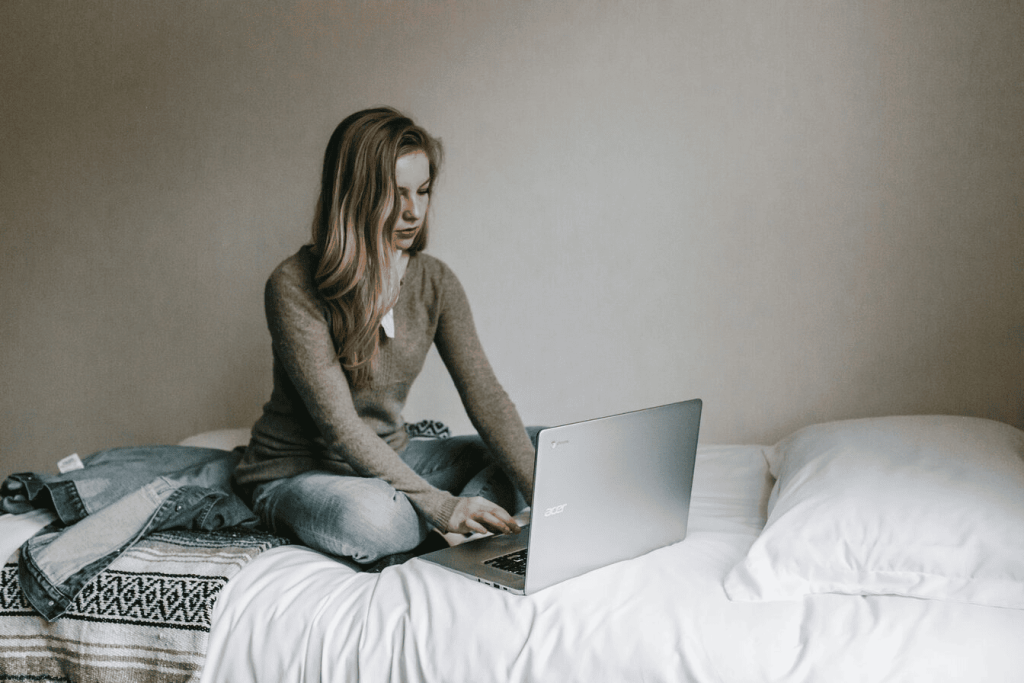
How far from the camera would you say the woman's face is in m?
1.37

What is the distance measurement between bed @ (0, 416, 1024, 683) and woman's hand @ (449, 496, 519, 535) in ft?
0.46

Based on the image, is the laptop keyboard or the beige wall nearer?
the laptop keyboard

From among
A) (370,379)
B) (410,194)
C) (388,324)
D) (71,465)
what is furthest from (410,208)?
(71,465)

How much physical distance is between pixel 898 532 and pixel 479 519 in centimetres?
60

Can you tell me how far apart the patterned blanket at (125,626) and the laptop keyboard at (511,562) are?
37cm

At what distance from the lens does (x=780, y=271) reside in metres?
1.82

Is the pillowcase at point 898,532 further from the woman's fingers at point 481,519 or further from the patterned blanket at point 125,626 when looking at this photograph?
the patterned blanket at point 125,626

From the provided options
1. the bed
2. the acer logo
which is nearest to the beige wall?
the bed

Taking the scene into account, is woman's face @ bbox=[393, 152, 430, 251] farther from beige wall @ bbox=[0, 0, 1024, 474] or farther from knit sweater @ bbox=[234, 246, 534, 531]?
beige wall @ bbox=[0, 0, 1024, 474]

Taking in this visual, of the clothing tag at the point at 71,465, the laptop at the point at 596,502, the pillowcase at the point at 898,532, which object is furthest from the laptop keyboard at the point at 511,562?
the clothing tag at the point at 71,465

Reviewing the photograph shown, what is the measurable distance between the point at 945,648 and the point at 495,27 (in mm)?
1699

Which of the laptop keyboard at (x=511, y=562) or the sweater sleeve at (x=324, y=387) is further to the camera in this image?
the sweater sleeve at (x=324, y=387)

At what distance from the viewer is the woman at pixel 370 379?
48.1 inches

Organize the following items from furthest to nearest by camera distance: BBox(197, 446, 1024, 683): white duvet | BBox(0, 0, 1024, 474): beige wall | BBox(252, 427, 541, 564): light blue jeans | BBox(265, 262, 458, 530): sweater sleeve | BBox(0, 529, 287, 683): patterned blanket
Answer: BBox(0, 0, 1024, 474): beige wall < BBox(265, 262, 458, 530): sweater sleeve < BBox(252, 427, 541, 564): light blue jeans < BBox(0, 529, 287, 683): patterned blanket < BBox(197, 446, 1024, 683): white duvet
